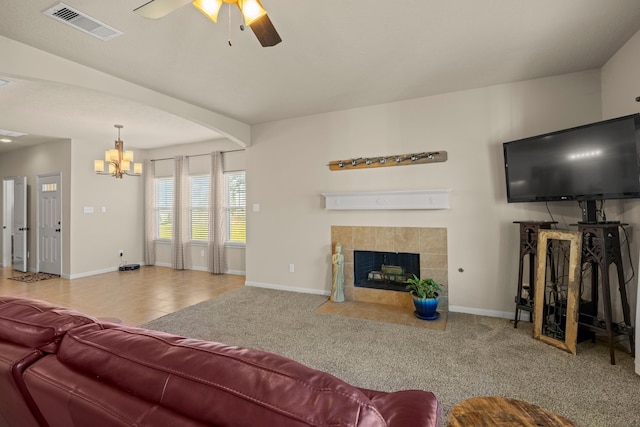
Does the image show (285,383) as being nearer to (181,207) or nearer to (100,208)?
(181,207)

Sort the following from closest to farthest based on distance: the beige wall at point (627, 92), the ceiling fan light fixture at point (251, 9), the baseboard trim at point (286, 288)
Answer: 1. the ceiling fan light fixture at point (251, 9)
2. the beige wall at point (627, 92)
3. the baseboard trim at point (286, 288)

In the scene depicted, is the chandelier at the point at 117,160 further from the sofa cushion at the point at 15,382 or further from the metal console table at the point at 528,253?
the metal console table at the point at 528,253

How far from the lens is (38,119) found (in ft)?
15.1

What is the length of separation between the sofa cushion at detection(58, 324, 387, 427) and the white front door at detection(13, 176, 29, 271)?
8.07m

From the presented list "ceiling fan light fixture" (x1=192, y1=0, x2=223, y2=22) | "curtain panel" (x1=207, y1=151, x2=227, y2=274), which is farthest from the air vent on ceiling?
"curtain panel" (x1=207, y1=151, x2=227, y2=274)

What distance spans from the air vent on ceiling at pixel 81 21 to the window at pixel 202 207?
3.43 m

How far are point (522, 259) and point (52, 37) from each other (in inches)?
186

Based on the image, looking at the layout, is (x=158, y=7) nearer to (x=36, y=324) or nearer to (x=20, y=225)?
(x=36, y=324)

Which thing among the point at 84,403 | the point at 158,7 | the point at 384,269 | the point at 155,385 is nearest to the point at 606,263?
the point at 384,269

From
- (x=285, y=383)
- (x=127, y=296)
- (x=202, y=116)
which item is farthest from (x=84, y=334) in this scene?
(x=127, y=296)

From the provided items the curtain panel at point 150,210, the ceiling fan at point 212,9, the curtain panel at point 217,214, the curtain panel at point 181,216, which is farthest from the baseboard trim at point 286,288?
the ceiling fan at point 212,9

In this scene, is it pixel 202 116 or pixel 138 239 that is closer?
pixel 202 116

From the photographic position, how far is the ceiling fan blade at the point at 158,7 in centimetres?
166

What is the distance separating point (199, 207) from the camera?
652 centimetres
